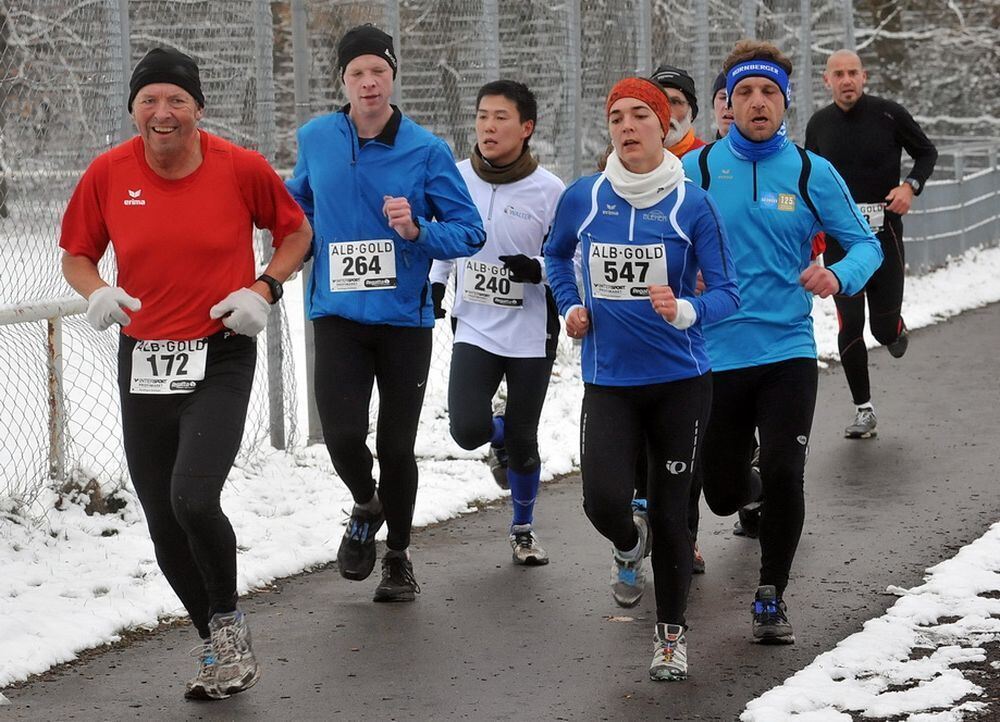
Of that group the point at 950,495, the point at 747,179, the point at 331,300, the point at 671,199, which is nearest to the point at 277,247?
the point at 331,300

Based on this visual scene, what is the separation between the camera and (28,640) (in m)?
6.25

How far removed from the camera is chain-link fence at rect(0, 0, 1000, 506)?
763cm

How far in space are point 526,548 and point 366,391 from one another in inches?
49.8

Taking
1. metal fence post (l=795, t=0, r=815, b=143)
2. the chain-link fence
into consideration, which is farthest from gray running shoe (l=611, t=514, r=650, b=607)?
metal fence post (l=795, t=0, r=815, b=143)

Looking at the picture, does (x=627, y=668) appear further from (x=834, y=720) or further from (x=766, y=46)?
(x=766, y=46)

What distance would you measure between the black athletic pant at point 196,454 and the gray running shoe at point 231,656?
1.6 inches

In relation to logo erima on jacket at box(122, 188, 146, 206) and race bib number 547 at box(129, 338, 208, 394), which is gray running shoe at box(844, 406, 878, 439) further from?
logo erima on jacket at box(122, 188, 146, 206)

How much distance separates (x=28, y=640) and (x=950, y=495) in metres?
4.64

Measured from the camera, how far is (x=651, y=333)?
5.94 meters

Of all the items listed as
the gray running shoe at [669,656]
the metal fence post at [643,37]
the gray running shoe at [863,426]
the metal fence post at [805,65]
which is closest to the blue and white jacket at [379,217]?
the gray running shoe at [669,656]

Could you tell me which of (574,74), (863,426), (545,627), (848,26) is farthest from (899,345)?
(848,26)

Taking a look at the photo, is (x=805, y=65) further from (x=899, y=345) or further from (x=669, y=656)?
(x=669, y=656)

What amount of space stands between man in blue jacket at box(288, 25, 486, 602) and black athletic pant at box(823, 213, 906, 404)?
415 cm

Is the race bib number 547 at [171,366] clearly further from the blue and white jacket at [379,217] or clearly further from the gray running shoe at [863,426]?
the gray running shoe at [863,426]
